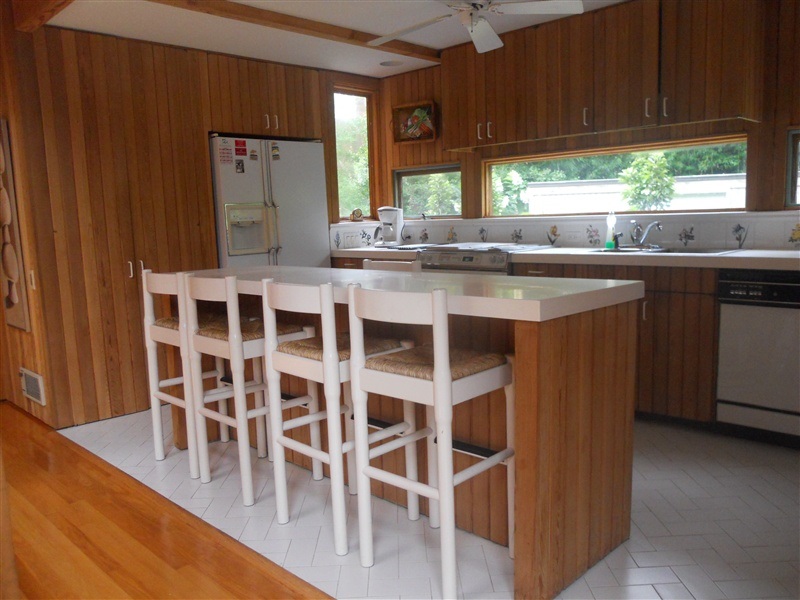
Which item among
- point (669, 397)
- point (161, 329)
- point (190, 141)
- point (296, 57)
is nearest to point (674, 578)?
point (669, 397)

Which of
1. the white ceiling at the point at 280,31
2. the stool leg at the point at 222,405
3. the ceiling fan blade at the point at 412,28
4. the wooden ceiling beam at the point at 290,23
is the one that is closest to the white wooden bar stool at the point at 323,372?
the stool leg at the point at 222,405

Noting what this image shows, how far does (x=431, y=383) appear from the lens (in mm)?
1964

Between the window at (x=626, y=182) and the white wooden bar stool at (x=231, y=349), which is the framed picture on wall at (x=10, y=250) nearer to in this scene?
the white wooden bar stool at (x=231, y=349)

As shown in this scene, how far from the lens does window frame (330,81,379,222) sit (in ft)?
18.1

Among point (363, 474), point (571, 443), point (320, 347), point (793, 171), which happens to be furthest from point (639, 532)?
point (793, 171)

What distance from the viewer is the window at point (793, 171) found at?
3.69m

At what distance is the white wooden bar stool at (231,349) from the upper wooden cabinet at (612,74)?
8.11ft

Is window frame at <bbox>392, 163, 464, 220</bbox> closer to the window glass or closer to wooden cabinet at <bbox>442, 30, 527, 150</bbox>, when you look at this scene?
the window glass

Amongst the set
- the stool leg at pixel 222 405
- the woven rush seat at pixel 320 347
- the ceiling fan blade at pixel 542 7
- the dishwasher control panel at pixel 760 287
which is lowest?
the stool leg at pixel 222 405

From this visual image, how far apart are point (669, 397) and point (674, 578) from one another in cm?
160

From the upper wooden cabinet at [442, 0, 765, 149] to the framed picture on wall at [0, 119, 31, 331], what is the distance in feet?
9.90

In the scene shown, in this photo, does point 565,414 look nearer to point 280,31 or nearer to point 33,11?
point 280,31

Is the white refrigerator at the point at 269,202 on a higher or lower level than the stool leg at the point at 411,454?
higher

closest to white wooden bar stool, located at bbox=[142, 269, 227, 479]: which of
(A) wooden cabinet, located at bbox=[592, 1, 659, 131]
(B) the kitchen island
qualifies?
(B) the kitchen island
